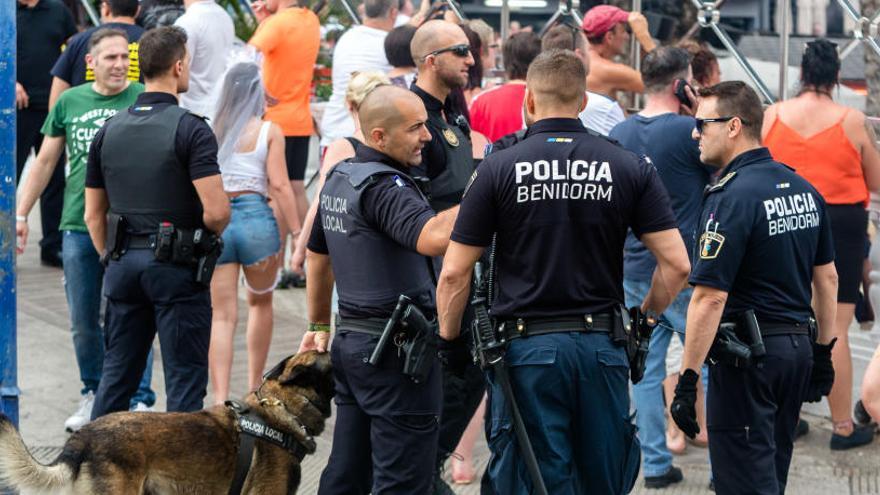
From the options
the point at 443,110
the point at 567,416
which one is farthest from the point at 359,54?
the point at 567,416

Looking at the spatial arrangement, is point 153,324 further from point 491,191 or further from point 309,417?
point 491,191

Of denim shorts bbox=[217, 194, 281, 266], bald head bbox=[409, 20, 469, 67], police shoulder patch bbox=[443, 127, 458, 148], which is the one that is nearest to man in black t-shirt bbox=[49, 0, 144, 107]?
denim shorts bbox=[217, 194, 281, 266]

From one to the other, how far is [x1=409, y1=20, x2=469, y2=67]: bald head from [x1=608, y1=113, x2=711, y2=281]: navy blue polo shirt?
3.26ft

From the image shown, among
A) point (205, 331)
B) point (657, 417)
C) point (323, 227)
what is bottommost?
point (657, 417)

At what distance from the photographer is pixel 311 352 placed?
16.8 feet

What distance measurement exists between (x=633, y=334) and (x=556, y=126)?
770 mm

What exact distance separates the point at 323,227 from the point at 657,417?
7.29 feet

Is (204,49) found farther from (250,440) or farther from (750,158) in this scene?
(750,158)

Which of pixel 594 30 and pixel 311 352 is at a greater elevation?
pixel 594 30

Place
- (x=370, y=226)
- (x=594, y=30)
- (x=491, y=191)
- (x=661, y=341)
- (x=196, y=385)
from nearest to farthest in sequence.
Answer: (x=491, y=191) < (x=370, y=226) < (x=196, y=385) < (x=661, y=341) < (x=594, y=30)

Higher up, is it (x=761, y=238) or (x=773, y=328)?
(x=761, y=238)

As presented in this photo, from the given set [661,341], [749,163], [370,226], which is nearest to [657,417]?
[661,341]

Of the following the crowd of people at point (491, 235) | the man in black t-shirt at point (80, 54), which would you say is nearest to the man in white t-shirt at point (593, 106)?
the crowd of people at point (491, 235)

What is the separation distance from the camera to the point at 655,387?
6.44m
